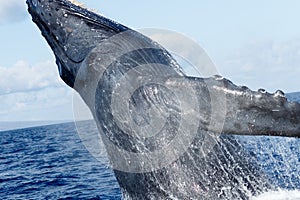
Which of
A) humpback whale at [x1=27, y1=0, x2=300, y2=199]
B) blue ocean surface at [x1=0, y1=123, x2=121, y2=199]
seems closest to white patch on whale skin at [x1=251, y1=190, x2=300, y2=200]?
humpback whale at [x1=27, y1=0, x2=300, y2=199]

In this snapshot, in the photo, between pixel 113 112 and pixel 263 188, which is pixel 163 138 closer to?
pixel 113 112

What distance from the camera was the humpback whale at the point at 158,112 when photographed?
3793 mm

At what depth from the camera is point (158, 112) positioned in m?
4.59

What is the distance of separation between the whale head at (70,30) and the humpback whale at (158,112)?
1 centimetres

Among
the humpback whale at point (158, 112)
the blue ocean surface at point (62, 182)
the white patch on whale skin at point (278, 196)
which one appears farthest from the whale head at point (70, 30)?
the blue ocean surface at point (62, 182)

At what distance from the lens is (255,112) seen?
3.67 m

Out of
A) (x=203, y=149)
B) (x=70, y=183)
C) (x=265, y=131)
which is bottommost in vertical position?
(x=70, y=183)

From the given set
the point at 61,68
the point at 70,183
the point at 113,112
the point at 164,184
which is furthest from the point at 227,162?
Answer: the point at 70,183

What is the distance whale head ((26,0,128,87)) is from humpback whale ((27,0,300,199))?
0.01m

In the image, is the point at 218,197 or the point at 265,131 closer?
the point at 265,131

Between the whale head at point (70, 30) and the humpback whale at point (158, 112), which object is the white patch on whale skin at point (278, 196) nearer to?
the humpback whale at point (158, 112)

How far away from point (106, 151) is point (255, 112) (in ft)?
7.46

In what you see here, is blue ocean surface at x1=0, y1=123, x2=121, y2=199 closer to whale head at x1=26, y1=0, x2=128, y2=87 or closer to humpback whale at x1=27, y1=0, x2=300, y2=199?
whale head at x1=26, y1=0, x2=128, y2=87

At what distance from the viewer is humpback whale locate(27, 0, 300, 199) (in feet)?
12.4
